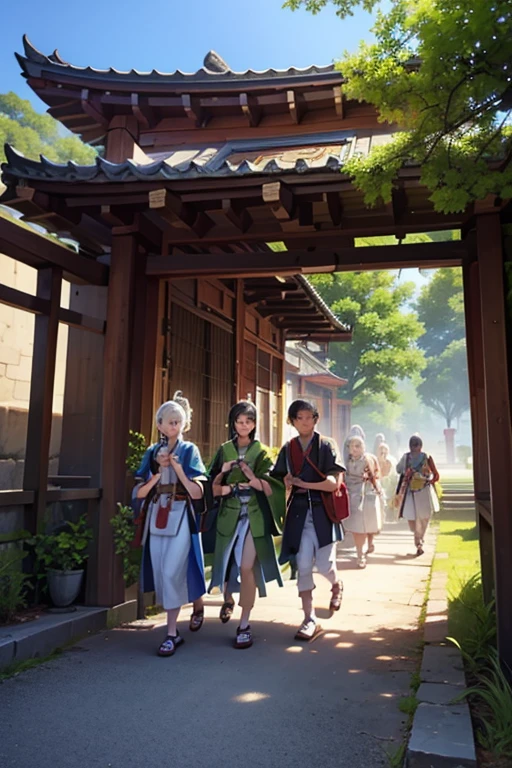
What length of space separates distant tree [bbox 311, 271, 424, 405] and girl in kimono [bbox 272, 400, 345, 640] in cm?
2067

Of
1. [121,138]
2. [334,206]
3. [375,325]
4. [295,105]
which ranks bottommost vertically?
[334,206]

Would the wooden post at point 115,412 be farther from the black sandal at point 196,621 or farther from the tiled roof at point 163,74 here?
the tiled roof at point 163,74

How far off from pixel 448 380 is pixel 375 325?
114ft

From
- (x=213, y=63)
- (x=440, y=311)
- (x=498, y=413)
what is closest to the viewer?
(x=498, y=413)

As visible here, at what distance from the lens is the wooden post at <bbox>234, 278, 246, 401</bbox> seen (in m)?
8.97

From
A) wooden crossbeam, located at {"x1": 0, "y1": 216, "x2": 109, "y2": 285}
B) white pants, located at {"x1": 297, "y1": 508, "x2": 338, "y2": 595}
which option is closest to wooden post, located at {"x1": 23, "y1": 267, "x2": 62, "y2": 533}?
wooden crossbeam, located at {"x1": 0, "y1": 216, "x2": 109, "y2": 285}

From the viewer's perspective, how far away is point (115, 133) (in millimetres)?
8141

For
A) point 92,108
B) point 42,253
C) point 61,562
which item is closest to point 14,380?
point 42,253

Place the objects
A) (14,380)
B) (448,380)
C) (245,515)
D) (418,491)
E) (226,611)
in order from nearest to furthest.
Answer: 1. (245,515)
2. (226,611)
3. (14,380)
4. (418,491)
5. (448,380)

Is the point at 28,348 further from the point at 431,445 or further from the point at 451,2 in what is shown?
the point at 431,445

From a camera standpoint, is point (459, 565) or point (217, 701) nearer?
point (217, 701)

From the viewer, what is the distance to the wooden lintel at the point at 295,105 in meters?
7.72

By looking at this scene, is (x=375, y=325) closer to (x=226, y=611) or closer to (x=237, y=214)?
(x=237, y=214)

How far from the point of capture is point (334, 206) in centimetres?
533
